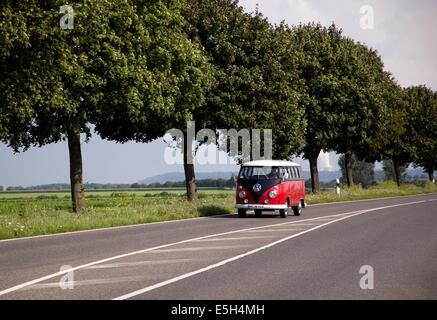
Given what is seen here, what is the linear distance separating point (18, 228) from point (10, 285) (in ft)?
26.7

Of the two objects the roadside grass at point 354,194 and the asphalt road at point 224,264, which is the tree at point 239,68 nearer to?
the roadside grass at point 354,194

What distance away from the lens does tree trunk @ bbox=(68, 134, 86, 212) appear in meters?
24.5

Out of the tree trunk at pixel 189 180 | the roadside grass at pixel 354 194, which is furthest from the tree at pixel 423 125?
the tree trunk at pixel 189 180

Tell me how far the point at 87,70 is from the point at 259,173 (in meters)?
8.09

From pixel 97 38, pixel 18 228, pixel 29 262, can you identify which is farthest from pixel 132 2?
pixel 29 262

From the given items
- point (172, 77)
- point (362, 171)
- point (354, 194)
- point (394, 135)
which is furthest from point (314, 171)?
point (362, 171)

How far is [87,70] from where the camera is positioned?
21984 millimetres

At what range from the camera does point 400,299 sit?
6844 mm

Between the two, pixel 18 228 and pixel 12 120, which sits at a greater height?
pixel 12 120

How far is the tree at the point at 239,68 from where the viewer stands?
101ft

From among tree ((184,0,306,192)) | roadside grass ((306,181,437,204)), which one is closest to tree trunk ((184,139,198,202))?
tree ((184,0,306,192))

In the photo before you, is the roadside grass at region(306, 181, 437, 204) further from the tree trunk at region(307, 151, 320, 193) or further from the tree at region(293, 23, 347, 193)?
the tree at region(293, 23, 347, 193)

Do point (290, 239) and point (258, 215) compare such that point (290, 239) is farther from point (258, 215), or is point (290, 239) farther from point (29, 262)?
point (258, 215)
